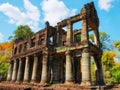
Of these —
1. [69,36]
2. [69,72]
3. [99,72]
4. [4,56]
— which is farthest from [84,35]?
[4,56]

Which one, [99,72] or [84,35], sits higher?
[84,35]

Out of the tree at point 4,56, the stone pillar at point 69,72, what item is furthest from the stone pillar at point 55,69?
the tree at point 4,56

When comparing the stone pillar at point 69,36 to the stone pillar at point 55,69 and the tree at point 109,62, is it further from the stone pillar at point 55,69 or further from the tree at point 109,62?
the tree at point 109,62

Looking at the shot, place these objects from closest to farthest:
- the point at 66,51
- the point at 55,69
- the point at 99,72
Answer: the point at 66,51, the point at 99,72, the point at 55,69

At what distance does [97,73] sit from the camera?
22625mm

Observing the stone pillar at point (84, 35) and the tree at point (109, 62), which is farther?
the tree at point (109, 62)

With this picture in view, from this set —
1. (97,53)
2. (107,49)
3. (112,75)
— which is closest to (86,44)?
(97,53)

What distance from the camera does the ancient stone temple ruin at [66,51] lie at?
1989cm

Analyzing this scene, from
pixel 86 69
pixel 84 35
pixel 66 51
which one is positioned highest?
pixel 84 35

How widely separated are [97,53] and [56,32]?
708 centimetres

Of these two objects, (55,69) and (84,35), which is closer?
(84,35)

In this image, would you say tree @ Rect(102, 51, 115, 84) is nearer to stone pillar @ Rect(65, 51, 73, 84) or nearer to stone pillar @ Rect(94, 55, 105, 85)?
stone pillar @ Rect(94, 55, 105, 85)

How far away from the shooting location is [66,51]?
21438mm

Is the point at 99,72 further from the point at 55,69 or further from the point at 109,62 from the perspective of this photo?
the point at 109,62
